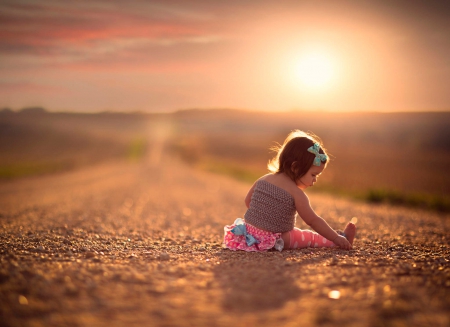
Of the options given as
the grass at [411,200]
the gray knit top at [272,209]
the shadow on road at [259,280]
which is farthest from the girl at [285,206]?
the grass at [411,200]

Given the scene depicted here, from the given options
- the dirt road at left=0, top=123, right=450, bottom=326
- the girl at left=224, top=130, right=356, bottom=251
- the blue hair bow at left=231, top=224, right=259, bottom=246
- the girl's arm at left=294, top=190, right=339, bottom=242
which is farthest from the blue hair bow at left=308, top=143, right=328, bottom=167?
the blue hair bow at left=231, top=224, right=259, bottom=246

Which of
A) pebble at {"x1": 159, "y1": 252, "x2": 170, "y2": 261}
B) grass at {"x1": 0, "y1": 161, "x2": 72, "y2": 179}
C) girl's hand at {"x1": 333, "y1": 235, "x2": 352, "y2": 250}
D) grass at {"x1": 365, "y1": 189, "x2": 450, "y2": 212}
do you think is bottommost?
grass at {"x1": 0, "y1": 161, "x2": 72, "y2": 179}

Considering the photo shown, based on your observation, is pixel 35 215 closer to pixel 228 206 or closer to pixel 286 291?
pixel 228 206

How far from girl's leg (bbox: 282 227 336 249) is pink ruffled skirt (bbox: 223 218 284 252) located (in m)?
0.11

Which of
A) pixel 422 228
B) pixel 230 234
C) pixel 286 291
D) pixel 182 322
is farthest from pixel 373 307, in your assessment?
pixel 422 228

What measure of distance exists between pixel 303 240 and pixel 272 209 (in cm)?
62

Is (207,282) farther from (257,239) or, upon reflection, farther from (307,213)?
(307,213)

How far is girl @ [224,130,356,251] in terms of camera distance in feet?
14.5

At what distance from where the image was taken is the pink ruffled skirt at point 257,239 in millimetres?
4480

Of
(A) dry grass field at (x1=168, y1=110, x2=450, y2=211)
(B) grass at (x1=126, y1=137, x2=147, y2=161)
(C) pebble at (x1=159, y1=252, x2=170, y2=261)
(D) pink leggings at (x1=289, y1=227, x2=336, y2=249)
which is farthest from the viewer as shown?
(B) grass at (x1=126, y1=137, x2=147, y2=161)

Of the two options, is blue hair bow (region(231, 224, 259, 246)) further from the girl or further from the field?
the field

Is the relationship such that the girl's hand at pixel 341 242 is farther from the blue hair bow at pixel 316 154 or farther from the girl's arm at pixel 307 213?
the blue hair bow at pixel 316 154

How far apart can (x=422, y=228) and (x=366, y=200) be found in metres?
6.44

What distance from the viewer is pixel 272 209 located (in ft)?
14.7
